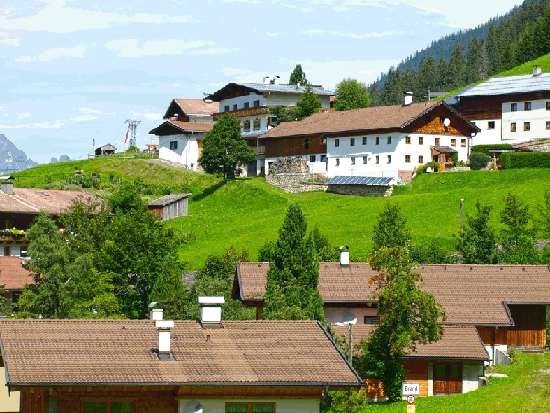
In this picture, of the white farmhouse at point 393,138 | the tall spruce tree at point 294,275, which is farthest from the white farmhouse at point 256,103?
the tall spruce tree at point 294,275

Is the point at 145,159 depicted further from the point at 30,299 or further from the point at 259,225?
the point at 30,299

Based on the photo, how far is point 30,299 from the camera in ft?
141

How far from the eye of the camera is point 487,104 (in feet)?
296

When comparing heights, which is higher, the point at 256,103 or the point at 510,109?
the point at 256,103

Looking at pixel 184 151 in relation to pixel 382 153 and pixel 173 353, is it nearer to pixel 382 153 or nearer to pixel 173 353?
pixel 382 153

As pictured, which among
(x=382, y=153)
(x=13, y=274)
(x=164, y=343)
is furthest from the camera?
(x=382, y=153)

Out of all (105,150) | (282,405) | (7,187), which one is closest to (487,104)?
(105,150)

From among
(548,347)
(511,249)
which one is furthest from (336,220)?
(548,347)

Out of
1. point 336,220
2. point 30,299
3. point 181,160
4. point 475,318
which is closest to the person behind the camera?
point 475,318

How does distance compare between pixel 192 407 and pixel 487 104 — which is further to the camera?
pixel 487 104

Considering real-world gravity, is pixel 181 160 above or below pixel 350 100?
below

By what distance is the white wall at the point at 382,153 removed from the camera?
250 ft

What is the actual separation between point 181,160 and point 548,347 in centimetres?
6573

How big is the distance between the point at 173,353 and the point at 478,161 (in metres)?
56.7
